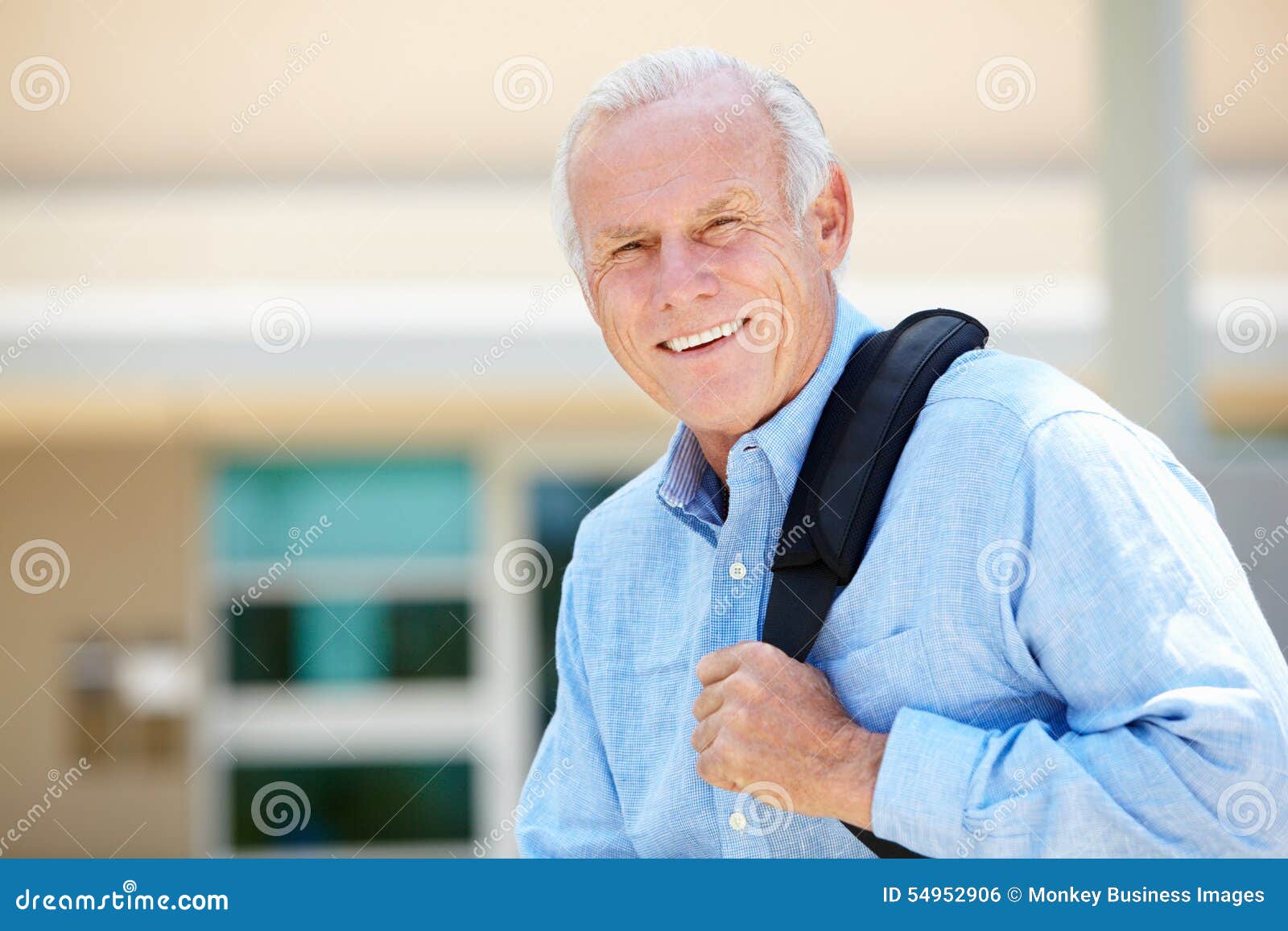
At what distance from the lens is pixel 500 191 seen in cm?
697

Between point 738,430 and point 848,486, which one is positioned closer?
point 848,486

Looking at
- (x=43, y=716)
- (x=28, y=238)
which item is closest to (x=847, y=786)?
(x=28, y=238)

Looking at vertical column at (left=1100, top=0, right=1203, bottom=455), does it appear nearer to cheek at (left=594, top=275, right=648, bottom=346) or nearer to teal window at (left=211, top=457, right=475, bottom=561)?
cheek at (left=594, top=275, right=648, bottom=346)

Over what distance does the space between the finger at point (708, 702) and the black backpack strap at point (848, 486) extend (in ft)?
0.30

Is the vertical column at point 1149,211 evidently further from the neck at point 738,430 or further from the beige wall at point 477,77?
the beige wall at point 477,77

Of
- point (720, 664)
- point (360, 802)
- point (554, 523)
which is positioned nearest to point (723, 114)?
point (720, 664)

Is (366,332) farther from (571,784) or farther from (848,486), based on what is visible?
(848,486)

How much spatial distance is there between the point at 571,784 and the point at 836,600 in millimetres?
453

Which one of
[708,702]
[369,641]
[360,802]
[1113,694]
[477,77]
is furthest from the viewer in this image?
[369,641]

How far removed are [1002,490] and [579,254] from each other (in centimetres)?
59

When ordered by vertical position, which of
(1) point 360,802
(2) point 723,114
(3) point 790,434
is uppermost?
(2) point 723,114

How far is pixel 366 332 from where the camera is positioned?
6422mm

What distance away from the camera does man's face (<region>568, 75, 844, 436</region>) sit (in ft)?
4.78
